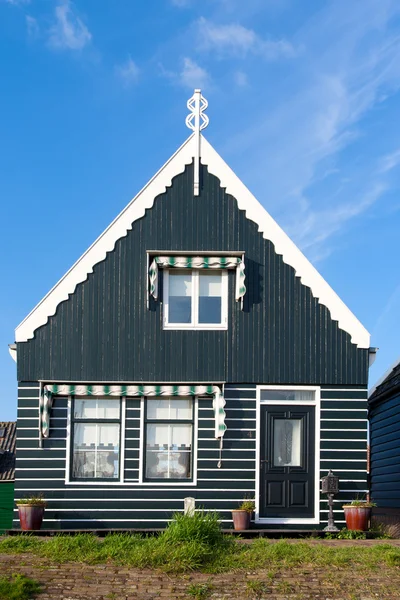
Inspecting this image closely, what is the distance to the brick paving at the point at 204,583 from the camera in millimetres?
12531

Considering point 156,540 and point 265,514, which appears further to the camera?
point 265,514

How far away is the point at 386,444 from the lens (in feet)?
70.3

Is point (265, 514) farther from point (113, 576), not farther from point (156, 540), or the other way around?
point (113, 576)

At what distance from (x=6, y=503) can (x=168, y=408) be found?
21274 mm

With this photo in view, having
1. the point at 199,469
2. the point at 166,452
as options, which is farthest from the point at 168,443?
the point at 199,469

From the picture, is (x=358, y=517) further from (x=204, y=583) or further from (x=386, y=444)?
(x=386, y=444)

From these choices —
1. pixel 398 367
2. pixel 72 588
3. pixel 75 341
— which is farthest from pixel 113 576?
pixel 398 367

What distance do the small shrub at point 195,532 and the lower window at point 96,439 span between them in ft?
11.5

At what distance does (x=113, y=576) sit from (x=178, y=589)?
40.8 inches

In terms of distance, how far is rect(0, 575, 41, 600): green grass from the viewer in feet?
40.1

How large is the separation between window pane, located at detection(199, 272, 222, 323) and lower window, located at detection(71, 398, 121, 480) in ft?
8.20

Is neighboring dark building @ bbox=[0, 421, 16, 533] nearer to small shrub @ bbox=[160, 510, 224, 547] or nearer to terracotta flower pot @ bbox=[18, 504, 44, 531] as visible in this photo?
terracotta flower pot @ bbox=[18, 504, 44, 531]

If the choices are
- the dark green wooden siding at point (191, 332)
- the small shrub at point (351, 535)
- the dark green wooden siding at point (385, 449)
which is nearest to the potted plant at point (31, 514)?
the dark green wooden siding at point (191, 332)

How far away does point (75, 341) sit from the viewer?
1762 cm
